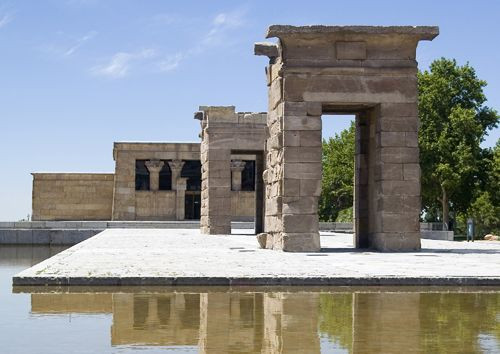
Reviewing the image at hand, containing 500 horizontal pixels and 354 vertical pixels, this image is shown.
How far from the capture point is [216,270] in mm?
12594

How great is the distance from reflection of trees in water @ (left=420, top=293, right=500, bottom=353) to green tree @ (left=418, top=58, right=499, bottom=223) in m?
33.4

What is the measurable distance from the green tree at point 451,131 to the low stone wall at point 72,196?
2254 centimetres

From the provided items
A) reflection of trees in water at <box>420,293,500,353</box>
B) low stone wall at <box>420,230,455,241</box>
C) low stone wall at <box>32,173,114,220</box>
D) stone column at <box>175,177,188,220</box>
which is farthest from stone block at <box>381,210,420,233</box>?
low stone wall at <box>32,173,114,220</box>

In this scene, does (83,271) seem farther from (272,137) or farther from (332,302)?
(272,137)

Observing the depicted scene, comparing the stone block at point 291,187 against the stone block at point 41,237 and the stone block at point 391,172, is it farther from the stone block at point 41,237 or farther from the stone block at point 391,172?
the stone block at point 41,237

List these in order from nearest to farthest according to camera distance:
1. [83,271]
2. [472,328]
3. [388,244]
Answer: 1. [472,328]
2. [83,271]
3. [388,244]

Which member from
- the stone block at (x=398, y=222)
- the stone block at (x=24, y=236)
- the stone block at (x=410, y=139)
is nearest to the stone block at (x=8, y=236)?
the stone block at (x=24, y=236)

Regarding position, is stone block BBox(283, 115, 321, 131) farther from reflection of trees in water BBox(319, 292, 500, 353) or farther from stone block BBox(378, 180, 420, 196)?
reflection of trees in water BBox(319, 292, 500, 353)

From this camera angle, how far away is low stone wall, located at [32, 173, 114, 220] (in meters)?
55.7

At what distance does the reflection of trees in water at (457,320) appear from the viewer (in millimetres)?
6867

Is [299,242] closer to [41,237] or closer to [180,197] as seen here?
[41,237]

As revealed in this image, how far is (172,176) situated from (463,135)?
2053cm

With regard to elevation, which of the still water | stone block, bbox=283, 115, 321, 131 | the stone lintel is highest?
the stone lintel

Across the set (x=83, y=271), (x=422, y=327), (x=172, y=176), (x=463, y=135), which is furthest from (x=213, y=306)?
(x=172, y=176)
